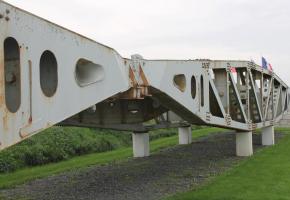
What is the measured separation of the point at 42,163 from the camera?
28.1 metres

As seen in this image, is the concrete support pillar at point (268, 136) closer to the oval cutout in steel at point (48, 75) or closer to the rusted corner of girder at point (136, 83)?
the rusted corner of girder at point (136, 83)

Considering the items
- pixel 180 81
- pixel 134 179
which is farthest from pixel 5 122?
pixel 134 179

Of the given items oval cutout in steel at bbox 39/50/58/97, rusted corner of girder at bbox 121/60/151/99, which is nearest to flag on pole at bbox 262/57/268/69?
rusted corner of girder at bbox 121/60/151/99

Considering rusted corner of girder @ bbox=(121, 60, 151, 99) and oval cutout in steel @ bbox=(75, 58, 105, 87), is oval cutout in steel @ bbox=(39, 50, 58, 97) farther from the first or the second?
rusted corner of girder @ bbox=(121, 60, 151, 99)

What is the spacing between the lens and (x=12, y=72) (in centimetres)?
878

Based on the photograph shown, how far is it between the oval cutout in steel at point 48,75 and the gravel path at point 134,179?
5.19 meters

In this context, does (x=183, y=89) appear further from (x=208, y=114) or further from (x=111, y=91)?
(x=111, y=91)

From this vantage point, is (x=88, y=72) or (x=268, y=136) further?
(x=268, y=136)

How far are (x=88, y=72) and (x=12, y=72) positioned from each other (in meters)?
3.14

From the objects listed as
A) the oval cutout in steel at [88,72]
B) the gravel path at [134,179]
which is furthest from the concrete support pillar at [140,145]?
the oval cutout in steel at [88,72]

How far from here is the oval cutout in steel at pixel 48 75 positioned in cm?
984

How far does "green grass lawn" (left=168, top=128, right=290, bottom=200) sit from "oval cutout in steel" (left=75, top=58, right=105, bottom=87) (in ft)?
13.0

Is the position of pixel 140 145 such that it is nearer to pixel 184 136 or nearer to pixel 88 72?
pixel 184 136

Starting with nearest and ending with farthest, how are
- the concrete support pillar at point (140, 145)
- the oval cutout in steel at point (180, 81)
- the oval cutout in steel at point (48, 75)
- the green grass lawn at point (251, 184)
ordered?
the oval cutout in steel at point (48, 75), the green grass lawn at point (251, 184), the oval cutout in steel at point (180, 81), the concrete support pillar at point (140, 145)
